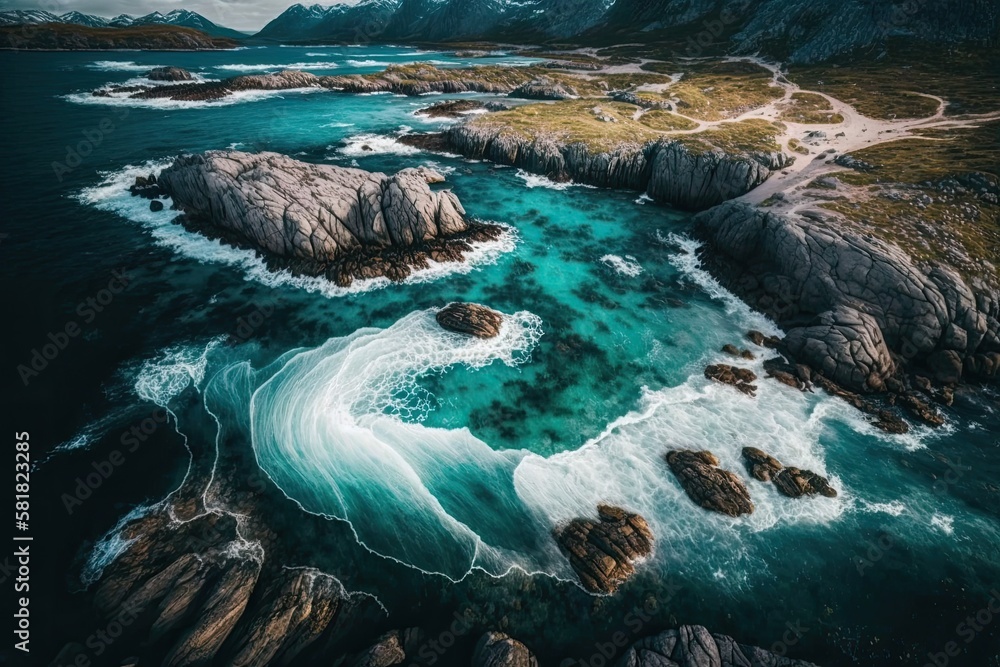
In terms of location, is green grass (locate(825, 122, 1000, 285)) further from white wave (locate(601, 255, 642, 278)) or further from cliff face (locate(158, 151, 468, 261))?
cliff face (locate(158, 151, 468, 261))

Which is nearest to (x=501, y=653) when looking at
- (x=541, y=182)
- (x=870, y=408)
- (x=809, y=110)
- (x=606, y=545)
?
(x=606, y=545)

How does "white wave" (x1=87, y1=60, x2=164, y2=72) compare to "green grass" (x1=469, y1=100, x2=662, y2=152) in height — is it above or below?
above

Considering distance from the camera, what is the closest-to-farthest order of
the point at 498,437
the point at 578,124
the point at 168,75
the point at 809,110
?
the point at 498,437 → the point at 578,124 → the point at 809,110 → the point at 168,75

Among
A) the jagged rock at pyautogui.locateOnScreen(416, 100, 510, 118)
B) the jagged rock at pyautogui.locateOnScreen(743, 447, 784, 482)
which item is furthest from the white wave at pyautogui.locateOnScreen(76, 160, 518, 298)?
the jagged rock at pyautogui.locateOnScreen(416, 100, 510, 118)

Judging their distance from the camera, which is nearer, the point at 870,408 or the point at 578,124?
the point at 870,408

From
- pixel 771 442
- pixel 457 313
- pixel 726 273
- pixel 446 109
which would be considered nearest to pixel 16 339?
pixel 457 313

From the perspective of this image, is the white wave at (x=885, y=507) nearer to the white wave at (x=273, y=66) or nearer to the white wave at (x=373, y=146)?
the white wave at (x=373, y=146)

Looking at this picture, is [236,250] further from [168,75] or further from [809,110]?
[168,75]
